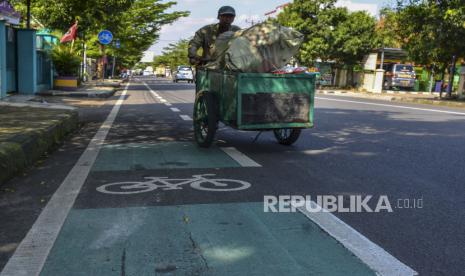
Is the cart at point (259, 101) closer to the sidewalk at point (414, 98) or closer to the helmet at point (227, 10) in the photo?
the helmet at point (227, 10)

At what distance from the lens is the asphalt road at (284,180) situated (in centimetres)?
338

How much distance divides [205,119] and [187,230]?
3.88m

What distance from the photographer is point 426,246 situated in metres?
3.33

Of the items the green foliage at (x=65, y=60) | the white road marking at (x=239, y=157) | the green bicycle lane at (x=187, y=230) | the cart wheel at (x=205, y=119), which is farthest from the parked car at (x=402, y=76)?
the green bicycle lane at (x=187, y=230)

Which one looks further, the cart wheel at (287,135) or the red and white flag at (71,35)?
the red and white flag at (71,35)

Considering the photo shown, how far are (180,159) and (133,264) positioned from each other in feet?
11.6

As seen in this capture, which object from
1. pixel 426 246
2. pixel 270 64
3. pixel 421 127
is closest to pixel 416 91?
pixel 421 127

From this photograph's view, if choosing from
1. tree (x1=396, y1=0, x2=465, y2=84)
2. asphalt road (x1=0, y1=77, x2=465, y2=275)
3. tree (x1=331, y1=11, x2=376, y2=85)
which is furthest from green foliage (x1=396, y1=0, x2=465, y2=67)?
asphalt road (x1=0, y1=77, x2=465, y2=275)

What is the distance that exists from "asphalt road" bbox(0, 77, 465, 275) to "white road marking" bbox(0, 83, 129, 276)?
57 mm

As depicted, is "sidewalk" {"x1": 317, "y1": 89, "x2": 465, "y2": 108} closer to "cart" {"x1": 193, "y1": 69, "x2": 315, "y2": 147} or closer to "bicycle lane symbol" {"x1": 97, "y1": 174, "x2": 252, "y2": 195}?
"cart" {"x1": 193, "y1": 69, "x2": 315, "y2": 147}

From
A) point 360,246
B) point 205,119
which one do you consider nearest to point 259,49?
point 205,119

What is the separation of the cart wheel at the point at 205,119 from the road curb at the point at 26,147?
2132 millimetres

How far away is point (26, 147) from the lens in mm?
5848

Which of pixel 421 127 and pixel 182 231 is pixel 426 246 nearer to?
pixel 182 231
